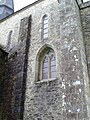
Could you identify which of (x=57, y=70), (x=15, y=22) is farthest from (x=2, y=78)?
(x=15, y=22)

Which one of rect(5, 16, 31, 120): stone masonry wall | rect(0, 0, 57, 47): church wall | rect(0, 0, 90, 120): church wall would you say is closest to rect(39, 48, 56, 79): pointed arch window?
rect(0, 0, 90, 120): church wall

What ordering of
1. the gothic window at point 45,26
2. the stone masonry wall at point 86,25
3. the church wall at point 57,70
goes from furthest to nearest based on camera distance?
the gothic window at point 45,26 → the stone masonry wall at point 86,25 → the church wall at point 57,70

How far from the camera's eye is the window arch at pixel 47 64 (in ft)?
25.4

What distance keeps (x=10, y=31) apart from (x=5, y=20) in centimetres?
167

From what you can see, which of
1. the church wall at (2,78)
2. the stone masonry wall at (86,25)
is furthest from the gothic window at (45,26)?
the church wall at (2,78)

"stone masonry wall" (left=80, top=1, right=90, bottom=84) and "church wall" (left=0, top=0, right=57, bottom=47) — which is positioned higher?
"church wall" (left=0, top=0, right=57, bottom=47)

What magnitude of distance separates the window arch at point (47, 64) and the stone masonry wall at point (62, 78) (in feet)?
0.78

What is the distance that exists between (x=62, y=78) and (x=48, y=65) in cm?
194

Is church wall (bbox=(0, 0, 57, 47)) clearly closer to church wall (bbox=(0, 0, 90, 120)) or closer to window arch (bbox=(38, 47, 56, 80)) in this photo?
church wall (bbox=(0, 0, 90, 120))

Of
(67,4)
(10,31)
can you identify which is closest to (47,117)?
(67,4)

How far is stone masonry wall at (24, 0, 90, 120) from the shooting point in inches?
217

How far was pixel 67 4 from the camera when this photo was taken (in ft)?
25.5

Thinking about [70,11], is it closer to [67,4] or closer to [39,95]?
[67,4]

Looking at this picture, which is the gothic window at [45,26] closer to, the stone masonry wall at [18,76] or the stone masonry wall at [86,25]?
Result: the stone masonry wall at [18,76]
